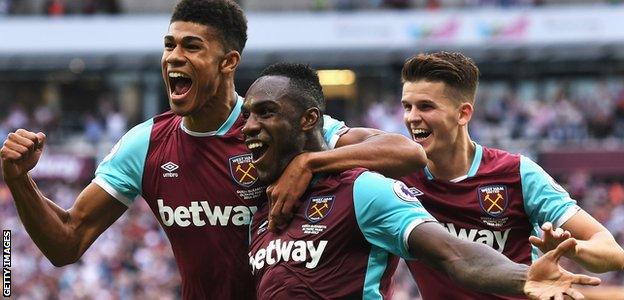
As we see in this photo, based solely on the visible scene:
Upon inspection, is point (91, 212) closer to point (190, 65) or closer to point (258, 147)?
point (190, 65)

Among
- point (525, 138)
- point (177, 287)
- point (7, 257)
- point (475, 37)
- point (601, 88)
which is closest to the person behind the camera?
point (7, 257)

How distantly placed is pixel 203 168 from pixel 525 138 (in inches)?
822

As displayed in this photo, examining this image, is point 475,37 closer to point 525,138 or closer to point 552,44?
point 552,44

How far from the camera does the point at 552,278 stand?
5148 mm

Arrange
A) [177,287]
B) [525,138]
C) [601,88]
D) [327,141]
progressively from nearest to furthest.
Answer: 1. [327,141]
2. [177,287]
3. [525,138]
4. [601,88]

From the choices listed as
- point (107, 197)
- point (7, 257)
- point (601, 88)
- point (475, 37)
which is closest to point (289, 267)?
point (107, 197)

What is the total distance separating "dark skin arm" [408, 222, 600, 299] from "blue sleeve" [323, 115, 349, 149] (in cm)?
106

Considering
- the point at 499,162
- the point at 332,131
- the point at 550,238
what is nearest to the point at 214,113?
the point at 332,131

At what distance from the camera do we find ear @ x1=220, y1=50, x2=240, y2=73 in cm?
674

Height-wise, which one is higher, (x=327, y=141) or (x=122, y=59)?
(x=327, y=141)

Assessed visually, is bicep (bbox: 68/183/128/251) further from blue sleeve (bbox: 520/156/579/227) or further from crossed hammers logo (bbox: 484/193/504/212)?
blue sleeve (bbox: 520/156/579/227)

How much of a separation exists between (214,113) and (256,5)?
28.7 metres

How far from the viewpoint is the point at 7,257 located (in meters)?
7.34

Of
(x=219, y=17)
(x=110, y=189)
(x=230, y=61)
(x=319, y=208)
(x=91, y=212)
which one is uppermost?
(x=219, y=17)
